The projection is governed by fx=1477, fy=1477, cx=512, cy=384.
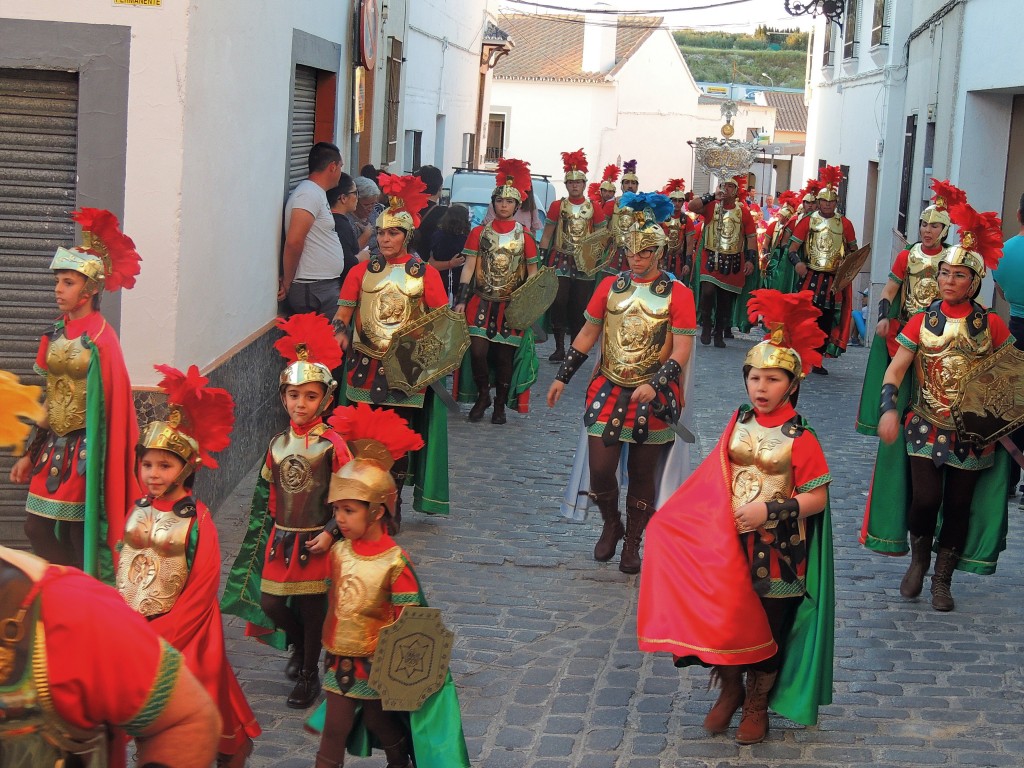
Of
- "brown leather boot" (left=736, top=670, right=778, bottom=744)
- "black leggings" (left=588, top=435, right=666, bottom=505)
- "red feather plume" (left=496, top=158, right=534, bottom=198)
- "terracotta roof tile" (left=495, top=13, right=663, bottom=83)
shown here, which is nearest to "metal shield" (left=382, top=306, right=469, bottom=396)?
"black leggings" (left=588, top=435, right=666, bottom=505)

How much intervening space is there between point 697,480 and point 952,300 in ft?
6.87

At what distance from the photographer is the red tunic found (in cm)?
743

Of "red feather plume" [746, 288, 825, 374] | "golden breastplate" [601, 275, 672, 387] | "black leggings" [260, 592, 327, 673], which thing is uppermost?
"red feather plume" [746, 288, 825, 374]

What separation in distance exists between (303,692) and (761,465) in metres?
1.98

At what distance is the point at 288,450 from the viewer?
565cm

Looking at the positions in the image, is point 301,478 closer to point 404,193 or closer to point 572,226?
point 404,193

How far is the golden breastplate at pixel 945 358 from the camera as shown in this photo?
694 centimetres

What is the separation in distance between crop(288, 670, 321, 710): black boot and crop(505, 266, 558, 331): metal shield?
5886 mm

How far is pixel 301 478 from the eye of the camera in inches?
222

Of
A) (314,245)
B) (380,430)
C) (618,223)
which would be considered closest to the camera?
(380,430)

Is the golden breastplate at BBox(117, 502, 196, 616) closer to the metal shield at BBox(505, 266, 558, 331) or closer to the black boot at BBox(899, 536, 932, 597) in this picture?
the black boot at BBox(899, 536, 932, 597)

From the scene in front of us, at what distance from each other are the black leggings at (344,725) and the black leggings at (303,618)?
845mm

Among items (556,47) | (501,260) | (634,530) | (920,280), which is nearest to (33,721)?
(634,530)

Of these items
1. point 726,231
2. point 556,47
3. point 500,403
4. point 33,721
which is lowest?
point 500,403
